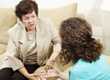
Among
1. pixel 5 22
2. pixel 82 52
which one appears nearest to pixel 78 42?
pixel 82 52

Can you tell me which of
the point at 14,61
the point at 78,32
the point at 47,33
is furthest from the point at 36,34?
the point at 78,32

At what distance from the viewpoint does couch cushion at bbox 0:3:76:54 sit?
108 inches

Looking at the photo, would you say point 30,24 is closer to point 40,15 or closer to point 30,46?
point 30,46

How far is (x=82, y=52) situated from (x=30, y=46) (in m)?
0.68

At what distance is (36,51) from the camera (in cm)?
240

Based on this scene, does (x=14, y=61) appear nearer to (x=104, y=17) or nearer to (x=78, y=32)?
(x=78, y=32)

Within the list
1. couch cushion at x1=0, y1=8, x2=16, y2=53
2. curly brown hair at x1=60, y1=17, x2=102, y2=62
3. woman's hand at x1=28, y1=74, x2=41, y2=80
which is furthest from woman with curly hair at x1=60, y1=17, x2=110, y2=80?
couch cushion at x1=0, y1=8, x2=16, y2=53

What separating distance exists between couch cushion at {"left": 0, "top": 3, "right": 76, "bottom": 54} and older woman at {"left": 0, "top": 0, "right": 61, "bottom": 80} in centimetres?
33

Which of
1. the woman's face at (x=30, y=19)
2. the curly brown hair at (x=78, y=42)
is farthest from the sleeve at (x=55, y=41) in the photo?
the curly brown hair at (x=78, y=42)

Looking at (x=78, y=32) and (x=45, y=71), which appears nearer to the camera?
(x=78, y=32)

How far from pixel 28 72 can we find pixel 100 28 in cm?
82

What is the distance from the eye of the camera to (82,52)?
1.84 m

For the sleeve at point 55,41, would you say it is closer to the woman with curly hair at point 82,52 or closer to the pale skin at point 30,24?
the pale skin at point 30,24

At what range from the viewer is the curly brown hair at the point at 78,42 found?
183 cm
